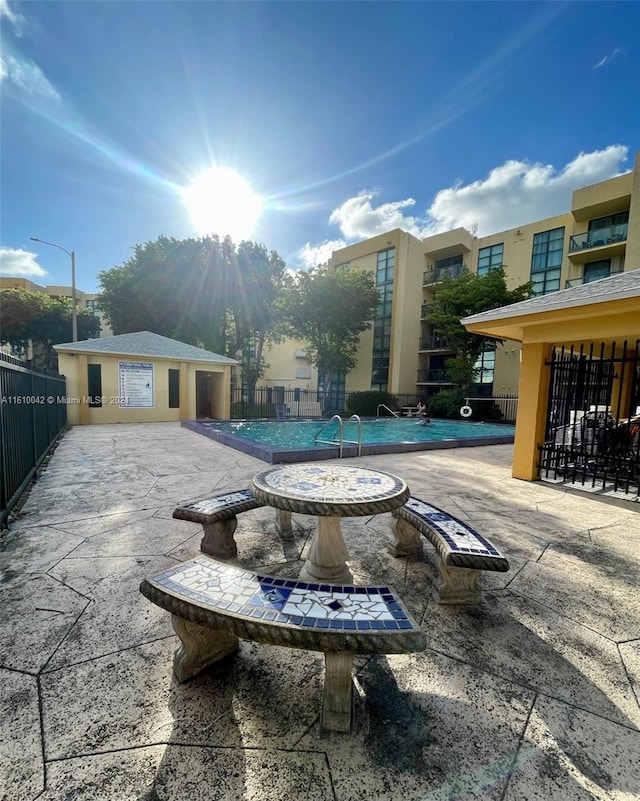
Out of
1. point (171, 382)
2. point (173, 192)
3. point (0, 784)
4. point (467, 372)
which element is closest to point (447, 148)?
point (173, 192)

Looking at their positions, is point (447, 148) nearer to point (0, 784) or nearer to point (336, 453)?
point (336, 453)

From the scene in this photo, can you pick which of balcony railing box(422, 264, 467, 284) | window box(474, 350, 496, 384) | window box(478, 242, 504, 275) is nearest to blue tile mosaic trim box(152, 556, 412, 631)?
window box(474, 350, 496, 384)

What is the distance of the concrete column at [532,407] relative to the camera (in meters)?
5.26

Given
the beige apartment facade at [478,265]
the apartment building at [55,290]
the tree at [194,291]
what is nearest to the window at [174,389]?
the tree at [194,291]

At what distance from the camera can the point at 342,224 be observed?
21.7 metres

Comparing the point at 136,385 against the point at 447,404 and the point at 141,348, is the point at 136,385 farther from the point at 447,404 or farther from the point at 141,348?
the point at 447,404

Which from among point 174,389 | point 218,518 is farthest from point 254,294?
point 218,518

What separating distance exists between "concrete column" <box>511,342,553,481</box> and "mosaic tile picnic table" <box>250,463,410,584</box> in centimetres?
390

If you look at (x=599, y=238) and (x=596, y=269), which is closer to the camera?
(x=599, y=238)

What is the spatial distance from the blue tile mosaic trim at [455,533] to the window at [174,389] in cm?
1214

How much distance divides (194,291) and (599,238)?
22.5 metres

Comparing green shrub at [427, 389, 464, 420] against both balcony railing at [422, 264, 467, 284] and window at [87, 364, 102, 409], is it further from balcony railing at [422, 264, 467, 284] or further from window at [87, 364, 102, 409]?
window at [87, 364, 102, 409]

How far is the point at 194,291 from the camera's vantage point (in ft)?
68.6

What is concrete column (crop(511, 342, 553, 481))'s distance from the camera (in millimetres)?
5258
